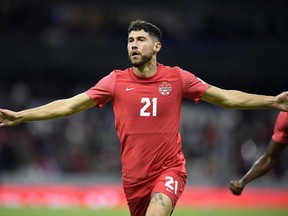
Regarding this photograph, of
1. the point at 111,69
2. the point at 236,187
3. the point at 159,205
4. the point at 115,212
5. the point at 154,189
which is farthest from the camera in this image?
the point at 111,69

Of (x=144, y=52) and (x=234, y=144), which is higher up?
(x=144, y=52)

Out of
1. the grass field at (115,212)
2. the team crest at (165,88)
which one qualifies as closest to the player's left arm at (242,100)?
the team crest at (165,88)

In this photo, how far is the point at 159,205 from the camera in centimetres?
730

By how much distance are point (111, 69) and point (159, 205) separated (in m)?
17.5

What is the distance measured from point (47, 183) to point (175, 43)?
891cm

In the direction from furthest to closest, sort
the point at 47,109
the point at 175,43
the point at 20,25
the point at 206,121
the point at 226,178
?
the point at 175,43, the point at 20,25, the point at 206,121, the point at 226,178, the point at 47,109

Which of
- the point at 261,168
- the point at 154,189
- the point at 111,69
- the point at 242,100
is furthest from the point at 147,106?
the point at 111,69

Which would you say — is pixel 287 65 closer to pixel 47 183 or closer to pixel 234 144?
pixel 234 144

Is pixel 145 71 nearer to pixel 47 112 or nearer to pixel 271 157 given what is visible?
pixel 47 112

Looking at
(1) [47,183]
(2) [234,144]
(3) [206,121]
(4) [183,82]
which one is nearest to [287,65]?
(3) [206,121]

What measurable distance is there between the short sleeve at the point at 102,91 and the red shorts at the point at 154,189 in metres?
0.96

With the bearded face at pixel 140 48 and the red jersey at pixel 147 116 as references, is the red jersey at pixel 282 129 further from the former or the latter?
the bearded face at pixel 140 48

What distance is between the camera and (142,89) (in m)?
7.85

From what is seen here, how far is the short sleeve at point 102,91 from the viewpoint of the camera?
779 centimetres
